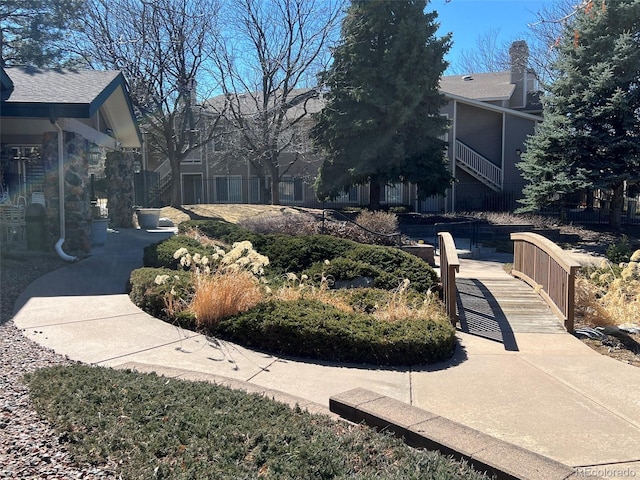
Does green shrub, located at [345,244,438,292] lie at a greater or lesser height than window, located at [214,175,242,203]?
lesser

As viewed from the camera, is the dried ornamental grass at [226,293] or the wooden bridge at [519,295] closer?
the dried ornamental grass at [226,293]

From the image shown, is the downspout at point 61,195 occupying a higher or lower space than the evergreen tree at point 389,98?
lower

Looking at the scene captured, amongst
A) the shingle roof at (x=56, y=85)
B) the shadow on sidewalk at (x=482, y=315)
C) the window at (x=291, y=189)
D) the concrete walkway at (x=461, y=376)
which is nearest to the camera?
the concrete walkway at (x=461, y=376)

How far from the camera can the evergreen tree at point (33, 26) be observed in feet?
67.6

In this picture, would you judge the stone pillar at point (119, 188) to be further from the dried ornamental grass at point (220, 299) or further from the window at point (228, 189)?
the window at point (228, 189)

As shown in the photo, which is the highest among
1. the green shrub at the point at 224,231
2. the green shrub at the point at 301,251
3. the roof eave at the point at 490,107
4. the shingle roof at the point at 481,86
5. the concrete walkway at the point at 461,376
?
the shingle roof at the point at 481,86

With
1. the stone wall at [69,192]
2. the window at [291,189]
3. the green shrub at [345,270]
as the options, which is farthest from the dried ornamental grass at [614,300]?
the window at [291,189]

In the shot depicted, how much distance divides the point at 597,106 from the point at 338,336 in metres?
16.7

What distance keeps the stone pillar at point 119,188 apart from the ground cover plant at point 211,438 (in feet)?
43.2

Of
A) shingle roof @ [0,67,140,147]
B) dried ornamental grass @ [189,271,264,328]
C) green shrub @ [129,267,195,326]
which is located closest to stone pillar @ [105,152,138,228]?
shingle roof @ [0,67,140,147]

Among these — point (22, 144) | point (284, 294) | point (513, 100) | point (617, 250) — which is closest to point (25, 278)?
point (284, 294)

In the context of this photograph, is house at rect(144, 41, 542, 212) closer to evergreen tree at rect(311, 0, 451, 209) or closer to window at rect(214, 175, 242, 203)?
window at rect(214, 175, 242, 203)

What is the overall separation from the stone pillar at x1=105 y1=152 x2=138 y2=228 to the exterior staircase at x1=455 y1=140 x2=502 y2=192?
17.0 metres

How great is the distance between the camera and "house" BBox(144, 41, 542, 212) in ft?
88.3
